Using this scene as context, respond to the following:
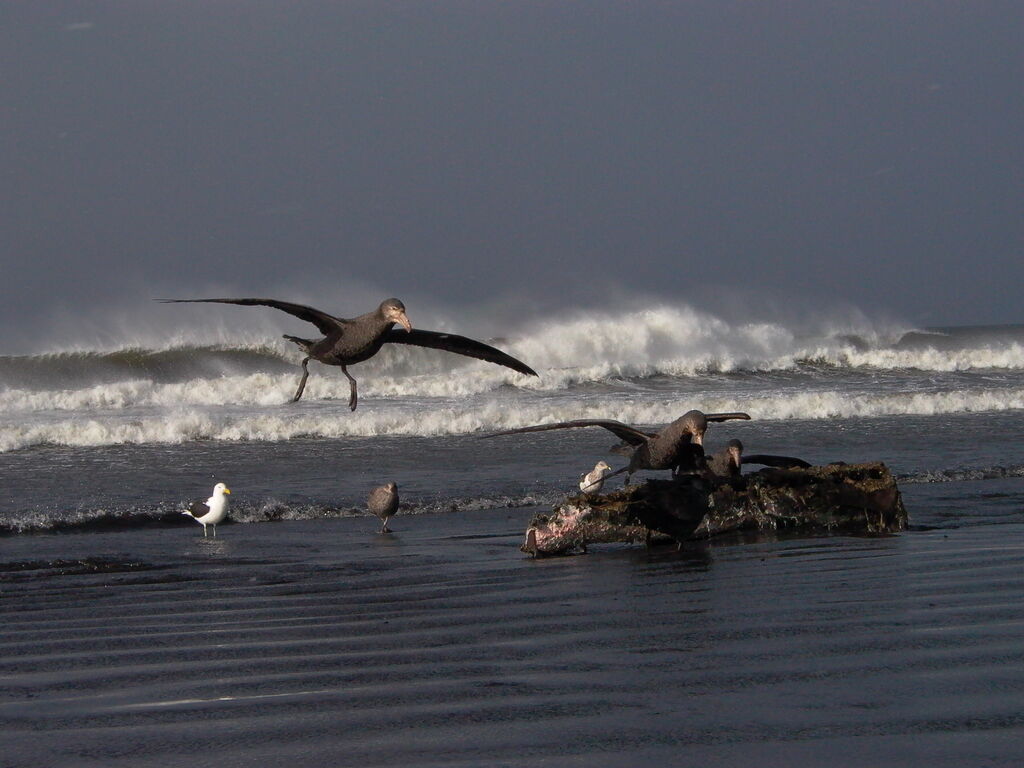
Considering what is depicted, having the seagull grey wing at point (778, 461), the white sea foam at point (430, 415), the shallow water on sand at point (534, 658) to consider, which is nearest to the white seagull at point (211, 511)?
the shallow water on sand at point (534, 658)

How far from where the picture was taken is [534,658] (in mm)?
5223

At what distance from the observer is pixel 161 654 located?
5.62 metres

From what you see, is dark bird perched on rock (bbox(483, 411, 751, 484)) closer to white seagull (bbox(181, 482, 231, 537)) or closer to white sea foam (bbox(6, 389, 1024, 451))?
white seagull (bbox(181, 482, 231, 537))

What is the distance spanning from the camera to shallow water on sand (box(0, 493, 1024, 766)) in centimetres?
398

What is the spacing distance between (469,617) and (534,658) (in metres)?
1.11

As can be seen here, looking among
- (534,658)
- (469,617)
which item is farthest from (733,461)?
(534,658)

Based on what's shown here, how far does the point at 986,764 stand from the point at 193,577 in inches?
230

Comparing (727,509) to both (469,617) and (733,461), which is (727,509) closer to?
(733,461)

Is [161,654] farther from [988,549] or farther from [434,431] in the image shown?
[434,431]

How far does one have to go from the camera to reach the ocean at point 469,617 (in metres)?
4.08

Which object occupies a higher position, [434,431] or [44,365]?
[44,365]

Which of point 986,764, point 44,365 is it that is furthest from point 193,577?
point 44,365

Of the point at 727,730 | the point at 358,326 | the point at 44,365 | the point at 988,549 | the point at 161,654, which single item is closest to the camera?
the point at 727,730

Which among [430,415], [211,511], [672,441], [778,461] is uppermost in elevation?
[430,415]
